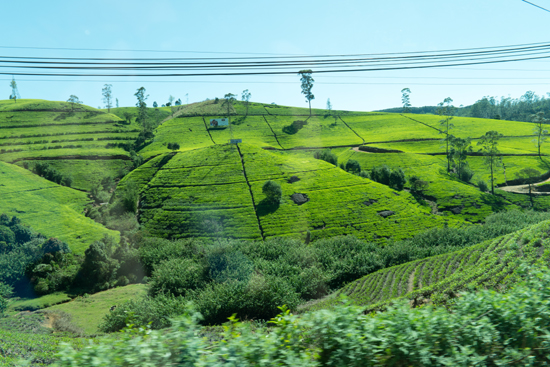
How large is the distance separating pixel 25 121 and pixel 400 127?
13697cm

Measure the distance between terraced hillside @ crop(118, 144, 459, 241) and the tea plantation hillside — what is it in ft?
67.6

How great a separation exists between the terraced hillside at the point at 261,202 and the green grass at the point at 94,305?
15.9 metres

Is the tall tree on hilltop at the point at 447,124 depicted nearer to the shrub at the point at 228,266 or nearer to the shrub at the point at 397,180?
the shrub at the point at 397,180

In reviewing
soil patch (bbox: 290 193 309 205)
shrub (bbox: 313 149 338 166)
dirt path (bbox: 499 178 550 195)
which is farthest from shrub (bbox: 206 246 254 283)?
dirt path (bbox: 499 178 550 195)

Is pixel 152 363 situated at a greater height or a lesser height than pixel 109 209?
greater

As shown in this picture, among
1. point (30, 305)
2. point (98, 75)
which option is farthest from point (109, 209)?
point (98, 75)

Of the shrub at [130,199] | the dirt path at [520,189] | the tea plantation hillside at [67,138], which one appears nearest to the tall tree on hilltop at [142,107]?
the tea plantation hillside at [67,138]

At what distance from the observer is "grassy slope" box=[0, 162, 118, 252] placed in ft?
182

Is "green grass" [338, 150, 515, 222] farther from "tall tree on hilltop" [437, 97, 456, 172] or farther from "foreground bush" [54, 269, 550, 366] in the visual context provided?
"foreground bush" [54, 269, 550, 366]

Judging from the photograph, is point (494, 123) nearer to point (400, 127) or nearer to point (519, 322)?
point (400, 127)

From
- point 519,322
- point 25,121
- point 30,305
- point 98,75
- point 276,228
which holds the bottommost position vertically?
Answer: point 30,305

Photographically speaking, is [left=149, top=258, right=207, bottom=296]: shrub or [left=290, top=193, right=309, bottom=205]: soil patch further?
[left=290, top=193, right=309, bottom=205]: soil patch

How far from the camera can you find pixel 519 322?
15.1 feet

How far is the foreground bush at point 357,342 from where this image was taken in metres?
3.74
